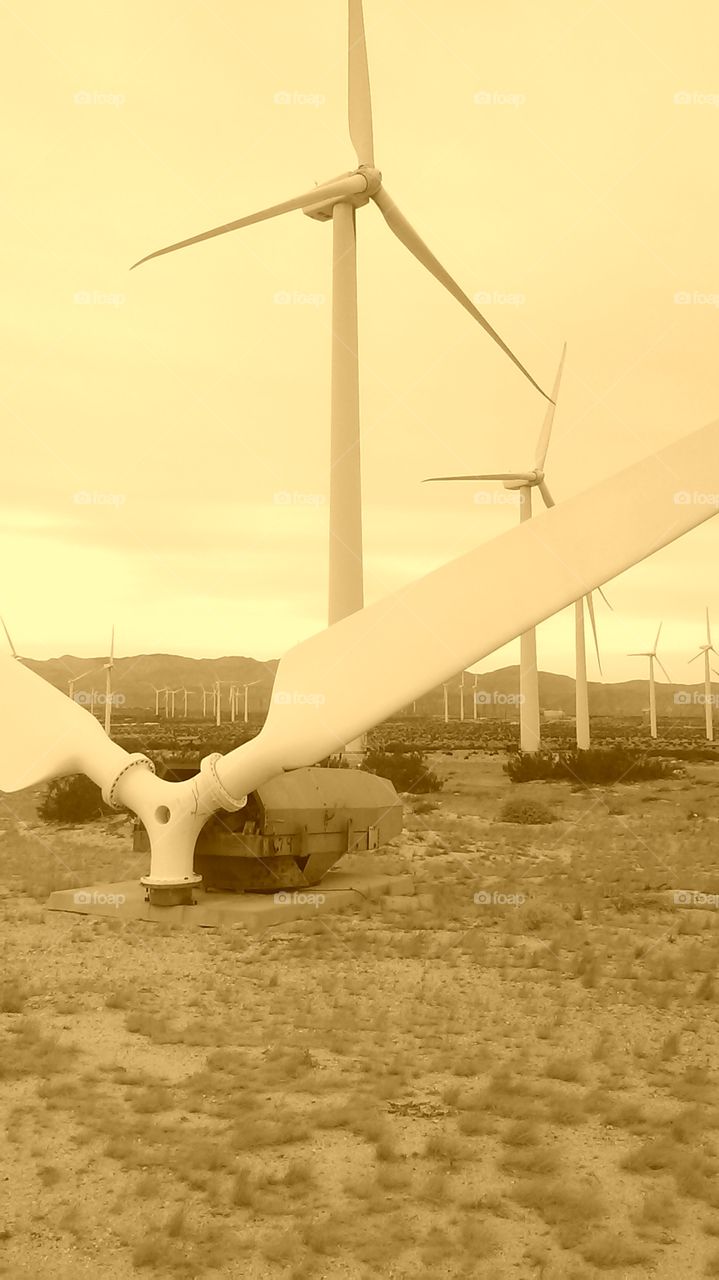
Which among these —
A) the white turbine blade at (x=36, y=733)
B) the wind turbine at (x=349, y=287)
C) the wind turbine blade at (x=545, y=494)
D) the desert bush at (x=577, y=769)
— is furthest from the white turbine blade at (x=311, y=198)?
the desert bush at (x=577, y=769)

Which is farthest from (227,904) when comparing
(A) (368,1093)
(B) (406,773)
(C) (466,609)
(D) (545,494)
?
(D) (545,494)

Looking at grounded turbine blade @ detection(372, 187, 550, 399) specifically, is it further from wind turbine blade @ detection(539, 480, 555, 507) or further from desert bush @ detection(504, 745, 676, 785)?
desert bush @ detection(504, 745, 676, 785)

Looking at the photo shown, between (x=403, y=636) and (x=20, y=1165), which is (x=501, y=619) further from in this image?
(x=20, y=1165)

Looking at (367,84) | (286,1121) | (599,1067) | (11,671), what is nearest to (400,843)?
(11,671)

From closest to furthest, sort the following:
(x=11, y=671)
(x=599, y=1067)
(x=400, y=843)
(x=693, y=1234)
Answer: (x=693, y=1234)
(x=599, y=1067)
(x=11, y=671)
(x=400, y=843)

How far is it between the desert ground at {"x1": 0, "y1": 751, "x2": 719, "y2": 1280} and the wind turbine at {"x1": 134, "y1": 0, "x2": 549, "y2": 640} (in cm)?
985

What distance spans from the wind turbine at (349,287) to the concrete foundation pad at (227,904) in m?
8.53

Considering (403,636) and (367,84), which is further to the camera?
(367,84)

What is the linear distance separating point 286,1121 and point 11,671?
906cm

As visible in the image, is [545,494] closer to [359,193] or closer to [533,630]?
[533,630]

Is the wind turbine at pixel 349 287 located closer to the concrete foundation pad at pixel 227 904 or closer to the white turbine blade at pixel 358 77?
the white turbine blade at pixel 358 77

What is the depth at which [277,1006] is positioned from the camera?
10.6 meters

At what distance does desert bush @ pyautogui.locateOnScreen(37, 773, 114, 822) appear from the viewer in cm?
2683

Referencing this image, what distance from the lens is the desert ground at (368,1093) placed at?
20.0 feet
